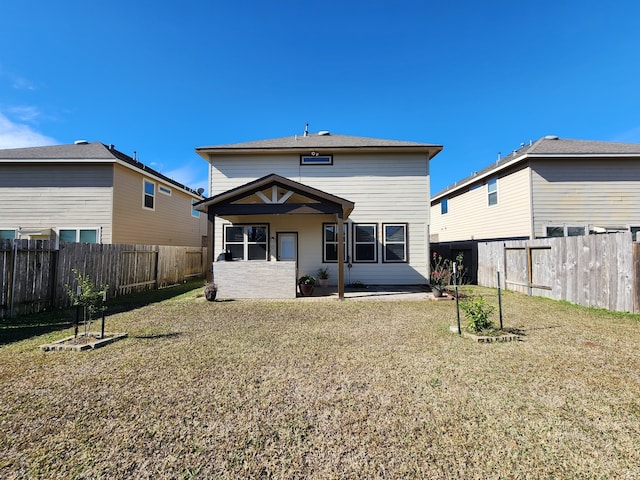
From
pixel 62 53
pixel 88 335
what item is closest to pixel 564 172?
pixel 88 335

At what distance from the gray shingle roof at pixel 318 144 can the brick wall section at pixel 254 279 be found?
533 centimetres

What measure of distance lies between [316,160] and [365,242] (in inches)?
165

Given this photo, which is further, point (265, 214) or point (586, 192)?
point (586, 192)

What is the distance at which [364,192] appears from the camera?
12.7 meters

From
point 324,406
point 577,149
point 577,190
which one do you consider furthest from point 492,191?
point 324,406

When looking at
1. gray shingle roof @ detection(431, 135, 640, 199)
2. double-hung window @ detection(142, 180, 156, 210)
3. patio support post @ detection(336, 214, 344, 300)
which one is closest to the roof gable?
patio support post @ detection(336, 214, 344, 300)

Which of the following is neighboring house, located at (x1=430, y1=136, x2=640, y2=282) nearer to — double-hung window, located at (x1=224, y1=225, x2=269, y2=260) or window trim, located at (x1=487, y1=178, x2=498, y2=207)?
window trim, located at (x1=487, y1=178, x2=498, y2=207)

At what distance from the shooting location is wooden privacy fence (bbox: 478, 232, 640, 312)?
699 cm

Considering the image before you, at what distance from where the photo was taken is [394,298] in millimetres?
9773

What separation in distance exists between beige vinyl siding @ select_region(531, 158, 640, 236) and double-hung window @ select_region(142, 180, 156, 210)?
1854cm

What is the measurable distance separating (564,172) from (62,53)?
20.7 metres

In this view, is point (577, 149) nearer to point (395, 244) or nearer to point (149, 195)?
point (395, 244)

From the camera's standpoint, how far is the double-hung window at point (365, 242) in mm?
12547

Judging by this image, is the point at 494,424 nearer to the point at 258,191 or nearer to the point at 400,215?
the point at 258,191
